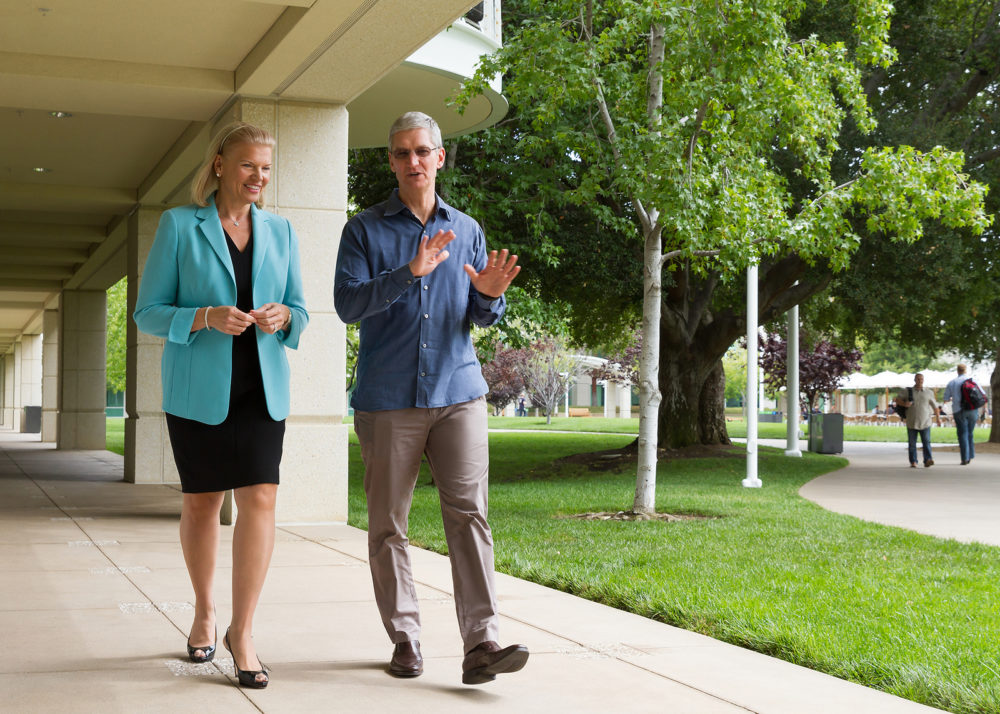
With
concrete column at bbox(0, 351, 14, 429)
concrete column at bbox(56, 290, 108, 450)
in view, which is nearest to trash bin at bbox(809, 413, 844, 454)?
Answer: concrete column at bbox(56, 290, 108, 450)

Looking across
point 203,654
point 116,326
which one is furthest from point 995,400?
point 116,326

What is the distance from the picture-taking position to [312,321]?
1009cm

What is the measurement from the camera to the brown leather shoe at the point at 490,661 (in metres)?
3.95

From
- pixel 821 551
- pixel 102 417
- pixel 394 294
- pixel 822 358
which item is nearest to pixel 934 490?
pixel 821 551

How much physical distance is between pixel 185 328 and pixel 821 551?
Answer: 6.02 m

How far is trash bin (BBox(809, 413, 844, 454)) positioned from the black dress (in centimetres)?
2306

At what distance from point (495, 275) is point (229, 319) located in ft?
3.14

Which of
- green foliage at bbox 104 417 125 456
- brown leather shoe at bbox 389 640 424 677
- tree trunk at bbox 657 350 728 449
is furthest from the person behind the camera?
green foliage at bbox 104 417 125 456

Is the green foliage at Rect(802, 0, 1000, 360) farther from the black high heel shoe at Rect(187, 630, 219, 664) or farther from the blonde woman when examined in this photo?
the black high heel shoe at Rect(187, 630, 219, 664)

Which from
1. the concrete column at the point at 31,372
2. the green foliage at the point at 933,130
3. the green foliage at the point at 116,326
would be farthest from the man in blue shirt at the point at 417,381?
the green foliage at the point at 116,326

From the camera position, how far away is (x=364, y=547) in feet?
27.4

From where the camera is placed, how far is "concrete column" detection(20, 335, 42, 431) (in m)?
42.6

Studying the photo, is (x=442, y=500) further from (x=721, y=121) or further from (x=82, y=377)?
(x=82, y=377)

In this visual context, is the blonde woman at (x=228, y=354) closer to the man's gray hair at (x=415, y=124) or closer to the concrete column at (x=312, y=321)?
the man's gray hair at (x=415, y=124)
